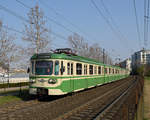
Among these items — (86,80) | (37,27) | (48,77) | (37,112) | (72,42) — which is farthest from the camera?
(72,42)

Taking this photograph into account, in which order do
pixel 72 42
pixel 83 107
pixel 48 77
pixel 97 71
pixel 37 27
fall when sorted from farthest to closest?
1. pixel 72 42
2. pixel 37 27
3. pixel 97 71
4. pixel 48 77
5. pixel 83 107

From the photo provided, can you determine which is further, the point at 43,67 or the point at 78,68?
the point at 78,68

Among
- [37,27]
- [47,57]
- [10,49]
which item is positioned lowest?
Answer: [47,57]

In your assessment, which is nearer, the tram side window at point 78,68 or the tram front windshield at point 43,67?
the tram front windshield at point 43,67

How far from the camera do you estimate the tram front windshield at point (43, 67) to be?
11.9 m

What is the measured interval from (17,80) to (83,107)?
870 inches

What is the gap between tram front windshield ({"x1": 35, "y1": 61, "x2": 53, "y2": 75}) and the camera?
11.9m

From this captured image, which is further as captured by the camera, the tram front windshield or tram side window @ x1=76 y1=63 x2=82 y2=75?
tram side window @ x1=76 y1=63 x2=82 y2=75

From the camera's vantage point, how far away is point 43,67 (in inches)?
475

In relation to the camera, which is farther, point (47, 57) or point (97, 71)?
point (97, 71)

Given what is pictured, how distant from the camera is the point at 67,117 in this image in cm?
818

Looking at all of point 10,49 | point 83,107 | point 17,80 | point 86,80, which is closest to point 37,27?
point 10,49

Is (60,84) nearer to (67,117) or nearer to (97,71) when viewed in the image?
(67,117)

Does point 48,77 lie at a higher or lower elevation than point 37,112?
higher
